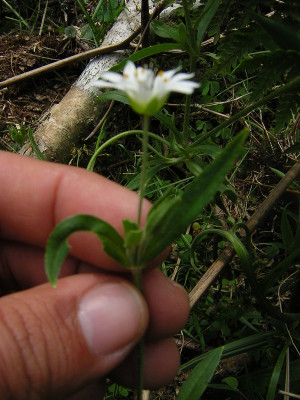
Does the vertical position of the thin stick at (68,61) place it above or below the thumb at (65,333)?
above

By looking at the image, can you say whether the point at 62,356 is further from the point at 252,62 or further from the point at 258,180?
the point at 258,180

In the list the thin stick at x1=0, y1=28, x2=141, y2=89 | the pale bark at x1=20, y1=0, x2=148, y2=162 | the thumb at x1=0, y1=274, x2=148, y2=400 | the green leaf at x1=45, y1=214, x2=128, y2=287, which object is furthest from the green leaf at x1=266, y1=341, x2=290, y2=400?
the thin stick at x1=0, y1=28, x2=141, y2=89

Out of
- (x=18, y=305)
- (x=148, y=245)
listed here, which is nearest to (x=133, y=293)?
(x=148, y=245)

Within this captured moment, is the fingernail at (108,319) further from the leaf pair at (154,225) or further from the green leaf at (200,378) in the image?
the green leaf at (200,378)

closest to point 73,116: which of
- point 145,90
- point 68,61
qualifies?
point 68,61

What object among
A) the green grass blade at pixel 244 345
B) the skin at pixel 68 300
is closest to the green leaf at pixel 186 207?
the skin at pixel 68 300

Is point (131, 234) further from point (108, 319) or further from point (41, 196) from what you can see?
point (41, 196)
